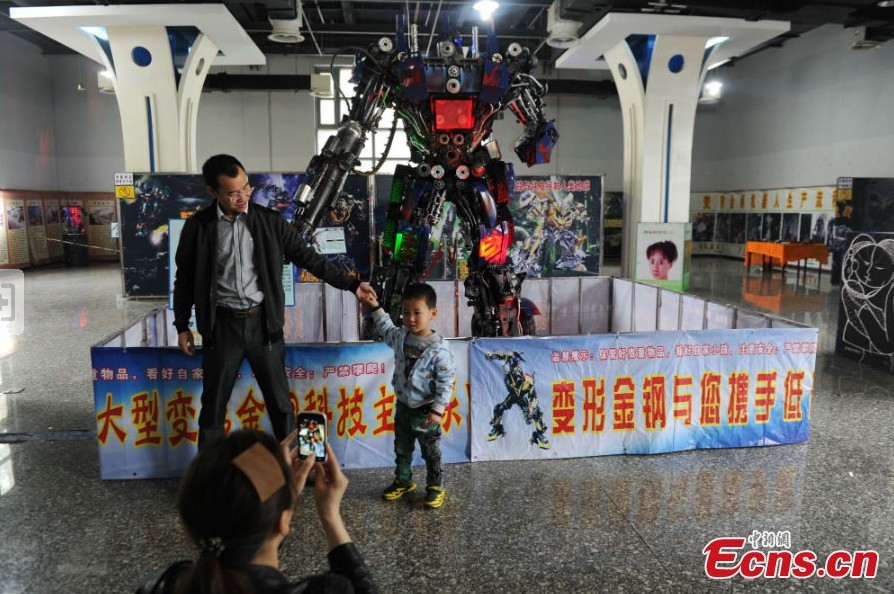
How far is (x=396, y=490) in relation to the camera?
3469 millimetres

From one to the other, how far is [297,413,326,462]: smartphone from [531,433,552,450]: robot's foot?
8.10 ft

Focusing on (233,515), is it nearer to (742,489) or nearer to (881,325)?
(742,489)

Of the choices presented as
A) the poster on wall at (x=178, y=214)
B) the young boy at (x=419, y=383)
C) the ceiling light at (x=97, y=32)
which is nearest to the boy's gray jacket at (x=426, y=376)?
the young boy at (x=419, y=383)

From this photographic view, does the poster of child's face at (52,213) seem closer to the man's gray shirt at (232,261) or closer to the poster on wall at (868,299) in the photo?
the man's gray shirt at (232,261)

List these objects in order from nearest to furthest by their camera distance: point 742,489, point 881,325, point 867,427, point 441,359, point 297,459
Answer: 1. point 297,459
2. point 441,359
3. point 742,489
4. point 867,427
5. point 881,325

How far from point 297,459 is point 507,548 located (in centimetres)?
168

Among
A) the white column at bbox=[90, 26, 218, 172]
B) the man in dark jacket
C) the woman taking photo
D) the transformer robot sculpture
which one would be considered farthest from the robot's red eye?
the white column at bbox=[90, 26, 218, 172]

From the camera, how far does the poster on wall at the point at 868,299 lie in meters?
5.95

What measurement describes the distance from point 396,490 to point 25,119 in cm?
1863

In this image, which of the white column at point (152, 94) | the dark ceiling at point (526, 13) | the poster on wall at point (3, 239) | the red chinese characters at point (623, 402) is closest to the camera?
the red chinese characters at point (623, 402)

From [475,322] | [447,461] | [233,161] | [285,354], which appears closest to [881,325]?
[475,322]

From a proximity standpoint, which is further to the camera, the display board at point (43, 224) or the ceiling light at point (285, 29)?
the display board at point (43, 224)

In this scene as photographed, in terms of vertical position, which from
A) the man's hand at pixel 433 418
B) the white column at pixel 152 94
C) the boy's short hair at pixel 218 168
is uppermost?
the white column at pixel 152 94

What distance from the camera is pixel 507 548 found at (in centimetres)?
294
